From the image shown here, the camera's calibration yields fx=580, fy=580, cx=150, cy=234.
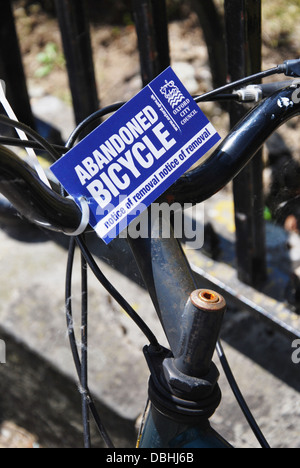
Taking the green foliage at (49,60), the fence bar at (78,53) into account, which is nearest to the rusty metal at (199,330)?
the fence bar at (78,53)

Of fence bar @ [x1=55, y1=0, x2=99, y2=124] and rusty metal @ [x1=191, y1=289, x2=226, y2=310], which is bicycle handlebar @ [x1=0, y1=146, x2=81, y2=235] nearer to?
rusty metal @ [x1=191, y1=289, x2=226, y2=310]

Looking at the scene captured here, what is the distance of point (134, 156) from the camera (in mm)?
847

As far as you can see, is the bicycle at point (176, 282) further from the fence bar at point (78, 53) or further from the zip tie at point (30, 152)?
the fence bar at point (78, 53)

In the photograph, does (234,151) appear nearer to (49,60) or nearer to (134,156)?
(134,156)

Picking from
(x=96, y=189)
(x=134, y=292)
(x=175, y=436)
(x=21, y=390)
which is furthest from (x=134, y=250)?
(x=21, y=390)

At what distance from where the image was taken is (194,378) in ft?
2.62

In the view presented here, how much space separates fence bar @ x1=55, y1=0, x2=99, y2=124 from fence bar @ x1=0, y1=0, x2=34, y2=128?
0.98ft

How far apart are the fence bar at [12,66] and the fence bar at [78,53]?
0.98 ft

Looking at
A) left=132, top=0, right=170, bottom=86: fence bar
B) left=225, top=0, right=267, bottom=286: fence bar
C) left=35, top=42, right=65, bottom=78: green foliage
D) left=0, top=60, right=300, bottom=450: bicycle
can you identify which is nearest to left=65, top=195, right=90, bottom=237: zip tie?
left=0, top=60, right=300, bottom=450: bicycle

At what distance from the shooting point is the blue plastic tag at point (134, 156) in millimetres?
821

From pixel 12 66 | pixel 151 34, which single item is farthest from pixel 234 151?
pixel 12 66

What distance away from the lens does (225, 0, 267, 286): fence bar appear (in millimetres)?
1254

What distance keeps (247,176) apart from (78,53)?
2.13 ft

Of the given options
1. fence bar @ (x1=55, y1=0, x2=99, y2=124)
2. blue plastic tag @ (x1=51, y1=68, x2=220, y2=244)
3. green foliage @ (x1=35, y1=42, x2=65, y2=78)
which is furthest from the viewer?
green foliage @ (x1=35, y1=42, x2=65, y2=78)
